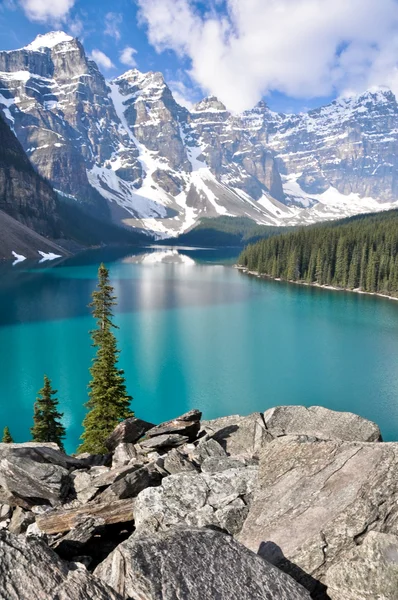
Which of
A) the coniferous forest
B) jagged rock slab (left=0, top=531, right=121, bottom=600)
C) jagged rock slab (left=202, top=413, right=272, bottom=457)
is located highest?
the coniferous forest

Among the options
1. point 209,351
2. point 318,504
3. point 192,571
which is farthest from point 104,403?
point 209,351

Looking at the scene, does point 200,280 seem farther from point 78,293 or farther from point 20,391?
point 20,391

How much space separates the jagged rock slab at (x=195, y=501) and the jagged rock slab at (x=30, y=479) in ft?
11.9

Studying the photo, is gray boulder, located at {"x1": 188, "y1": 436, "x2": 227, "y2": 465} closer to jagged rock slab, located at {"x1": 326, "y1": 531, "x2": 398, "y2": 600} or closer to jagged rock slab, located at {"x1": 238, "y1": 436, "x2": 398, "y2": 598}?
jagged rock slab, located at {"x1": 238, "y1": 436, "x2": 398, "y2": 598}

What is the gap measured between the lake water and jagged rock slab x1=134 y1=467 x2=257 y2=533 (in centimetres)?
2740

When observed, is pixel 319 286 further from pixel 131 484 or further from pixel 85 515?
pixel 85 515

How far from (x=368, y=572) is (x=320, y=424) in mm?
11824

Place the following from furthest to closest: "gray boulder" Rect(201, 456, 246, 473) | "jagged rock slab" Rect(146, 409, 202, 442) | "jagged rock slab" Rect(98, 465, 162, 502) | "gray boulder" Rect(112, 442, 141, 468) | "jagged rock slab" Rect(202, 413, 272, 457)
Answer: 1. "jagged rock slab" Rect(146, 409, 202, 442)
2. "jagged rock slab" Rect(202, 413, 272, 457)
3. "gray boulder" Rect(112, 442, 141, 468)
4. "gray boulder" Rect(201, 456, 246, 473)
5. "jagged rock slab" Rect(98, 465, 162, 502)

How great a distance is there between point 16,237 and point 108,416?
187 metres

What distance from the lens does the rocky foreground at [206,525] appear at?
678cm

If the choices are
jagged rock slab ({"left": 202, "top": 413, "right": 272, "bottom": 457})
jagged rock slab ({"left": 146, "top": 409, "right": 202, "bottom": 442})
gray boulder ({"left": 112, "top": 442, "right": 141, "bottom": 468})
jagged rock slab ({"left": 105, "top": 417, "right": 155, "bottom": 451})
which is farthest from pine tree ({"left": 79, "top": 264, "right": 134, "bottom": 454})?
gray boulder ({"left": 112, "top": 442, "right": 141, "bottom": 468})

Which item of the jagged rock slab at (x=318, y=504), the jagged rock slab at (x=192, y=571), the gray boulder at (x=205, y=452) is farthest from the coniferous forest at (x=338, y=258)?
the jagged rock slab at (x=192, y=571)

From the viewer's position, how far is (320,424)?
1908cm

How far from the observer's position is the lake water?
44.6 metres
